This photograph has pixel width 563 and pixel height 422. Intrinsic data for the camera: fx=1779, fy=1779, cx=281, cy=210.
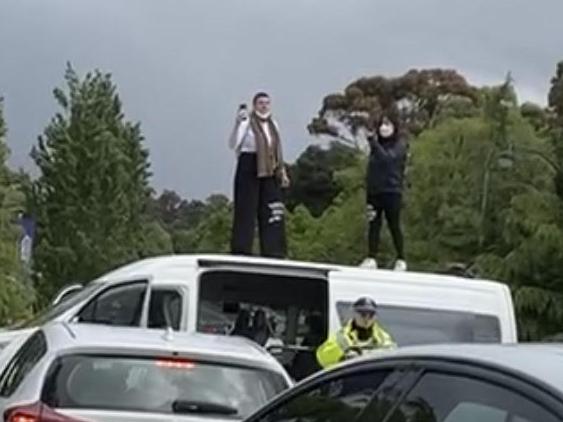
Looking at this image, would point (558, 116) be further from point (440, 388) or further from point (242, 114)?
point (440, 388)

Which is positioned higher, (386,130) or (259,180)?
(386,130)

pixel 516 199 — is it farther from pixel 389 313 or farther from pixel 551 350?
pixel 551 350

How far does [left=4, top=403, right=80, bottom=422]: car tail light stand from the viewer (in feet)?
29.0

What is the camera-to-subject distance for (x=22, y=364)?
10234 millimetres

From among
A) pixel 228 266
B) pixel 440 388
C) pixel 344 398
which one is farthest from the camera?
pixel 228 266

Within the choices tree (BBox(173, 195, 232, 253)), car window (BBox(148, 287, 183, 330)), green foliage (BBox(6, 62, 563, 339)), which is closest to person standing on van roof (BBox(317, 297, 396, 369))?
car window (BBox(148, 287, 183, 330))

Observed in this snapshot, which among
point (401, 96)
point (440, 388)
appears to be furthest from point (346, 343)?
point (401, 96)

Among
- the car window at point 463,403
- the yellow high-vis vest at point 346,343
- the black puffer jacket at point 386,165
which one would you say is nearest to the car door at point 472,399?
the car window at point 463,403

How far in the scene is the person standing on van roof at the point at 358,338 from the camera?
46.4ft

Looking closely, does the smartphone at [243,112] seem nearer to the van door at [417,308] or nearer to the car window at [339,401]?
the van door at [417,308]

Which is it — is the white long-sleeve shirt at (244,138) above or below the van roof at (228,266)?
above

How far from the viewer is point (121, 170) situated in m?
65.1

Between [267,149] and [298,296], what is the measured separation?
343cm

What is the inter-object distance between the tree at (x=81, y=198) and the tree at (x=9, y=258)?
716 cm
